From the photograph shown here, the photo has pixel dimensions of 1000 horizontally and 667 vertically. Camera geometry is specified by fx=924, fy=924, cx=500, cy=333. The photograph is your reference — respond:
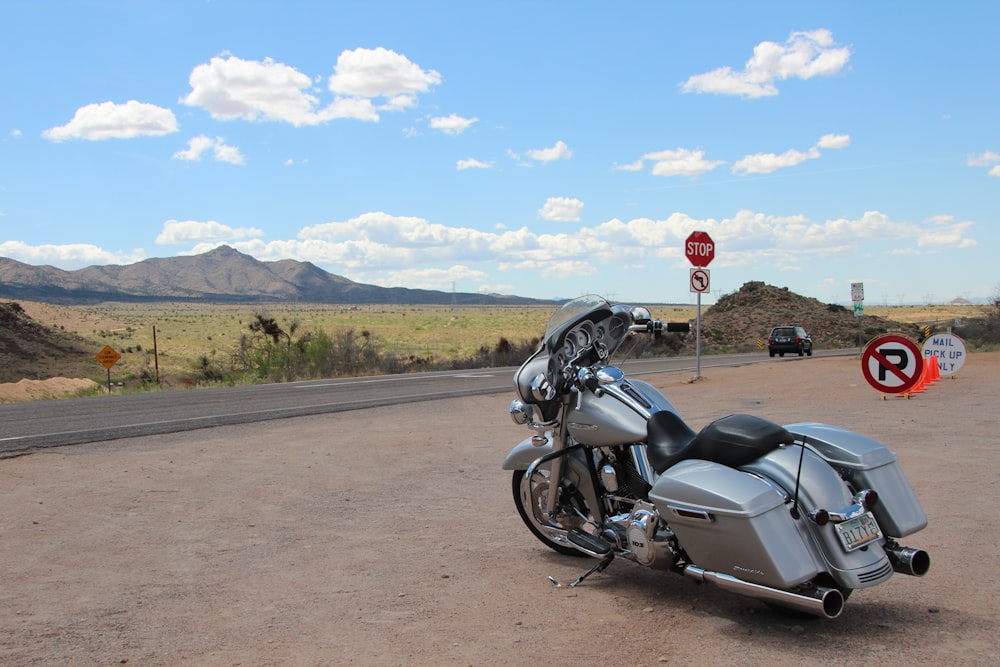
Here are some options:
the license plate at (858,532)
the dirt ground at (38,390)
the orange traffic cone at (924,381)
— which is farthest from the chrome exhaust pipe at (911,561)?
the dirt ground at (38,390)

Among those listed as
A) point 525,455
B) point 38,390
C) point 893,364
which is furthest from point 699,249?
point 38,390

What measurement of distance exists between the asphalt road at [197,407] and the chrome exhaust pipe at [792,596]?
9734mm

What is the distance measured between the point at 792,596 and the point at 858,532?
483 millimetres

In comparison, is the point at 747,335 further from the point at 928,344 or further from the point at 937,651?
the point at 937,651

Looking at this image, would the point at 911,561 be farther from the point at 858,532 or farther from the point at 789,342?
the point at 789,342

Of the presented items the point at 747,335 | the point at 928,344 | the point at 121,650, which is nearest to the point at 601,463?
the point at 121,650

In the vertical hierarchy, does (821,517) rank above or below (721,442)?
below

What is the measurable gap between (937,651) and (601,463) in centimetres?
209

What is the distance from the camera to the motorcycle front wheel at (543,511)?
6.04m

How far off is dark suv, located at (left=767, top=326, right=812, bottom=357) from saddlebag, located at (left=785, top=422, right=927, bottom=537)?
Answer: 3795 centimetres

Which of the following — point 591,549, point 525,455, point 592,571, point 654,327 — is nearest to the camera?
A: point 592,571

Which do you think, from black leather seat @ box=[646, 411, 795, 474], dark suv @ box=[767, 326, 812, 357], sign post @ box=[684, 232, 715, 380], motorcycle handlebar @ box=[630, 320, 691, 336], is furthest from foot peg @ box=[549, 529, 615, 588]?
dark suv @ box=[767, 326, 812, 357]

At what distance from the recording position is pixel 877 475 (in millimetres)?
4871

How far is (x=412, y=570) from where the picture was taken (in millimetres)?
6219
